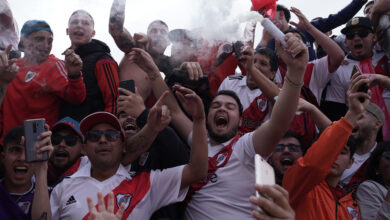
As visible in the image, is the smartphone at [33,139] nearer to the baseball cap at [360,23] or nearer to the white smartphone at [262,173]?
the white smartphone at [262,173]

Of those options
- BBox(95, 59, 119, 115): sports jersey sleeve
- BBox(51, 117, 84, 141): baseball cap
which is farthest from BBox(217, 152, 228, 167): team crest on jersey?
BBox(95, 59, 119, 115): sports jersey sleeve

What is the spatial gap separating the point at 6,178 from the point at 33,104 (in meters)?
1.07

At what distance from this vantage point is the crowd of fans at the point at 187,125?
3635 mm

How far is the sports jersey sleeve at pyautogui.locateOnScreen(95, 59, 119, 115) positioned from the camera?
5.06 meters

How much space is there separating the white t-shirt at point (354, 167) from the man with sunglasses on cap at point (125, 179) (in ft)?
5.12

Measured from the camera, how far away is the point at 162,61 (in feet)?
17.6

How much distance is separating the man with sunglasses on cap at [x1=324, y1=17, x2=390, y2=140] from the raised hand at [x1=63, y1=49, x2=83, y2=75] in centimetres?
274

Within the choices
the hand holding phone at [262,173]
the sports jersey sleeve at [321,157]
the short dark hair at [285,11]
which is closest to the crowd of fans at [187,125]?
the sports jersey sleeve at [321,157]

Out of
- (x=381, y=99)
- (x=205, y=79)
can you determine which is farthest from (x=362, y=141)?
(x=205, y=79)

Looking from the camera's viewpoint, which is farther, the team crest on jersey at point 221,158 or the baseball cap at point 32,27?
the baseball cap at point 32,27

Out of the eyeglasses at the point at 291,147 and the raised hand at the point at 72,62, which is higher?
the raised hand at the point at 72,62

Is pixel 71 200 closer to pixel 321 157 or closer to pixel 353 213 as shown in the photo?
pixel 321 157

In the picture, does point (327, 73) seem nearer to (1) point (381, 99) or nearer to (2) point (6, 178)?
(1) point (381, 99)

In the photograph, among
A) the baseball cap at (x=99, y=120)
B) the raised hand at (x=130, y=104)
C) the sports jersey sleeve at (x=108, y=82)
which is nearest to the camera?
the baseball cap at (x=99, y=120)
